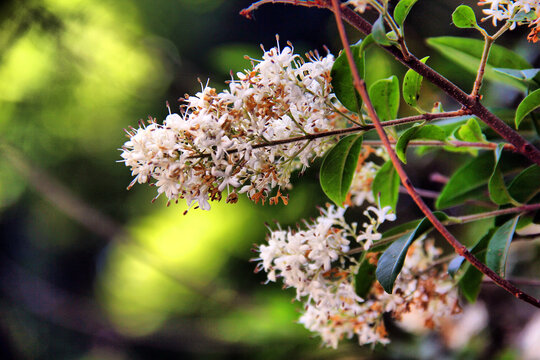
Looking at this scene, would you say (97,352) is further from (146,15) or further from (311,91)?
(311,91)

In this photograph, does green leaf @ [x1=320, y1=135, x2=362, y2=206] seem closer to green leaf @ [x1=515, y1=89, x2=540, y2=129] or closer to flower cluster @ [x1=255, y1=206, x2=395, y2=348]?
flower cluster @ [x1=255, y1=206, x2=395, y2=348]

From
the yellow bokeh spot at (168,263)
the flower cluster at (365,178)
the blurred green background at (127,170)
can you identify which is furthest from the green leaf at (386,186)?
the yellow bokeh spot at (168,263)

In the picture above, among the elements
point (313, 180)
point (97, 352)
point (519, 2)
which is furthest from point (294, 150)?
point (97, 352)

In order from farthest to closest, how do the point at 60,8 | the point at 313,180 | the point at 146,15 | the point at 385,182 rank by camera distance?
the point at 146,15 → the point at 60,8 → the point at 313,180 → the point at 385,182

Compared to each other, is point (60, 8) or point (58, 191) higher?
point (60, 8)

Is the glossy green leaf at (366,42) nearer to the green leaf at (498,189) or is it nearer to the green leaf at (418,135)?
the green leaf at (418,135)

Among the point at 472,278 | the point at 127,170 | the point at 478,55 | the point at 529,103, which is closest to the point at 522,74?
the point at 529,103

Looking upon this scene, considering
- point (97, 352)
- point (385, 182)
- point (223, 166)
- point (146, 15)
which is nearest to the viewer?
point (223, 166)
